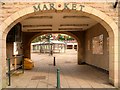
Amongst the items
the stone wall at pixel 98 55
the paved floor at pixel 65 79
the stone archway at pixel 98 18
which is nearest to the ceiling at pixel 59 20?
the stone wall at pixel 98 55

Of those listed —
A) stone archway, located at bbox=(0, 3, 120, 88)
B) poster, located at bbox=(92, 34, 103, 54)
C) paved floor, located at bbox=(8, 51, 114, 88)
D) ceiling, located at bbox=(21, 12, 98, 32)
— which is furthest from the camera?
poster, located at bbox=(92, 34, 103, 54)

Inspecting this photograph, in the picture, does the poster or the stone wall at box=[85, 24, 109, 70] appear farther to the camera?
the poster

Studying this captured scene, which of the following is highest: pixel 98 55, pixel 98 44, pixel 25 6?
pixel 25 6

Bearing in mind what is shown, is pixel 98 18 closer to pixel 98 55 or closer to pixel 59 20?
pixel 59 20

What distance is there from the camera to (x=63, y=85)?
8.80 meters

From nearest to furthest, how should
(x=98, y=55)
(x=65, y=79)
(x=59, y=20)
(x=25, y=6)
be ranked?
(x=25, y=6)
(x=65, y=79)
(x=59, y=20)
(x=98, y=55)

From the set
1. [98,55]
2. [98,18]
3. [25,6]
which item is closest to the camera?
[25,6]

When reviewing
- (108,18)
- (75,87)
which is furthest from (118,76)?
(108,18)

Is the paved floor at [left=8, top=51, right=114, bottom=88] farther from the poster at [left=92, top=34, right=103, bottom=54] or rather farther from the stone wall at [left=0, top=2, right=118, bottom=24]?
the stone wall at [left=0, top=2, right=118, bottom=24]

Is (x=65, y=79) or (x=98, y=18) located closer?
(x=98, y=18)

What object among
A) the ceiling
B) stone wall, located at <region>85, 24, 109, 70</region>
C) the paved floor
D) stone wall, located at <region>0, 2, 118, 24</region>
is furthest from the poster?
stone wall, located at <region>0, 2, 118, 24</region>

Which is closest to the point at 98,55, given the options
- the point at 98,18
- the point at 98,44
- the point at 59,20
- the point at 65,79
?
the point at 98,44

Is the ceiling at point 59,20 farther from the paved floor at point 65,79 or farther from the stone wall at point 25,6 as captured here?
the paved floor at point 65,79

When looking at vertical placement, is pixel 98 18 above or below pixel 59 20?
below
